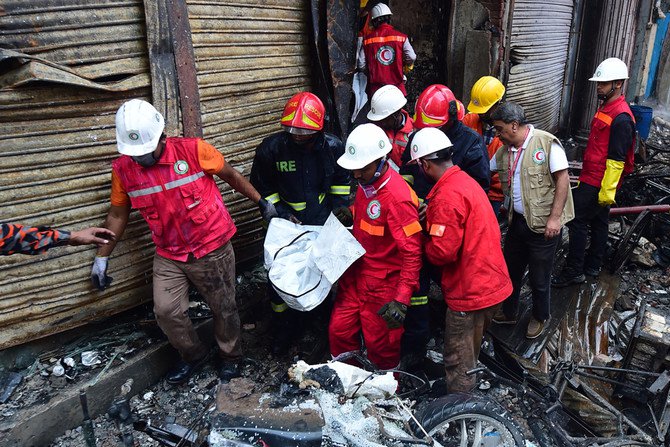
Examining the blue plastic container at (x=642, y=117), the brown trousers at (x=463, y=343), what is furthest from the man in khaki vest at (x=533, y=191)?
the blue plastic container at (x=642, y=117)

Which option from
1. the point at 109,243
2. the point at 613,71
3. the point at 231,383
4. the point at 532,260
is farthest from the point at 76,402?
the point at 613,71

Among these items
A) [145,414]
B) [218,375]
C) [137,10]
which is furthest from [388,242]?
[137,10]

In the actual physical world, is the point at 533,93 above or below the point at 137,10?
below

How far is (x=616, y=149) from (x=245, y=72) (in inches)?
142

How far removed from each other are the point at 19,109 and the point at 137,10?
1096 mm

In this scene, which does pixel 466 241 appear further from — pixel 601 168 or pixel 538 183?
pixel 601 168

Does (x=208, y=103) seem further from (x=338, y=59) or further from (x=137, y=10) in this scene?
(x=338, y=59)

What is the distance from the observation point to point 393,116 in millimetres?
4477

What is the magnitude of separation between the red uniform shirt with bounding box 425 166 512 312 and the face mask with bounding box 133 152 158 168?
6.00 ft

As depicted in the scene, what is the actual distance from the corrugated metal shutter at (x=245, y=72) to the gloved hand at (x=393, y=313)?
1.87 m

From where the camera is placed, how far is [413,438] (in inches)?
98.0

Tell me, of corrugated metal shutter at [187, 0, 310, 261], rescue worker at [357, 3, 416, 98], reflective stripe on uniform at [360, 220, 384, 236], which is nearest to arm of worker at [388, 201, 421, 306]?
reflective stripe on uniform at [360, 220, 384, 236]

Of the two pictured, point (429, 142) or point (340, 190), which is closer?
point (429, 142)

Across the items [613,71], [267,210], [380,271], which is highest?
[613,71]
